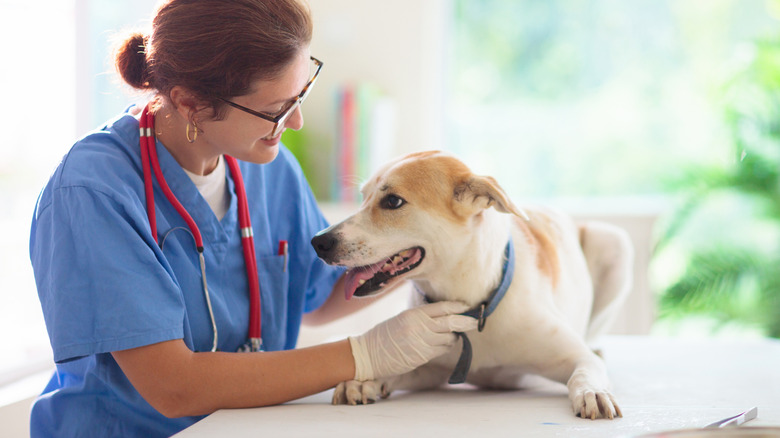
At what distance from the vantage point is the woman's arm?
115cm

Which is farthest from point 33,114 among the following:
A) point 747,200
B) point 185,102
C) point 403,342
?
point 747,200

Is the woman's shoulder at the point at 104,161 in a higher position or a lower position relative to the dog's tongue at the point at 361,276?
higher

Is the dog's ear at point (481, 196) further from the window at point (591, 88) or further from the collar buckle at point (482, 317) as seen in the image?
the window at point (591, 88)

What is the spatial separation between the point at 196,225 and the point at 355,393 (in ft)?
1.53

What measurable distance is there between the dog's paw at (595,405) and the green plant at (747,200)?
7.76 ft

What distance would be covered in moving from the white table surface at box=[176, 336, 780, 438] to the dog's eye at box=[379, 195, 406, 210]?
377mm

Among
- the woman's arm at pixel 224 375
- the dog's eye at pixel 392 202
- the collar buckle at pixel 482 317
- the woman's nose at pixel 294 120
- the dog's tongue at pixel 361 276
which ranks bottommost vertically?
the woman's arm at pixel 224 375

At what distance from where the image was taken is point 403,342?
129cm

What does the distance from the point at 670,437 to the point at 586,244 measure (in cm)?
109

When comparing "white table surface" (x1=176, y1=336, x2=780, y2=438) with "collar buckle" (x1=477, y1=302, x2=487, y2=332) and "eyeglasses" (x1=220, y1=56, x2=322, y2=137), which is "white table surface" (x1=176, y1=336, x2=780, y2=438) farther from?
"eyeglasses" (x1=220, y1=56, x2=322, y2=137)

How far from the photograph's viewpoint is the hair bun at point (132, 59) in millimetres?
1384

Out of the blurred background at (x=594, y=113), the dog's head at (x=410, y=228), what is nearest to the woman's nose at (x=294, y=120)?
the dog's head at (x=410, y=228)

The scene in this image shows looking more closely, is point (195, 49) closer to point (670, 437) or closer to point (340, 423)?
point (340, 423)

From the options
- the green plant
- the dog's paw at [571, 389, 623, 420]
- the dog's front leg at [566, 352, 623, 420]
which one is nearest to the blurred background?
the green plant
